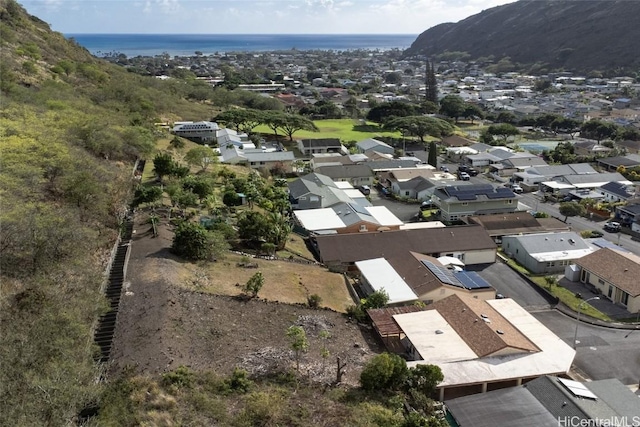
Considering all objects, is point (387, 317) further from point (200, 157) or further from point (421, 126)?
point (421, 126)

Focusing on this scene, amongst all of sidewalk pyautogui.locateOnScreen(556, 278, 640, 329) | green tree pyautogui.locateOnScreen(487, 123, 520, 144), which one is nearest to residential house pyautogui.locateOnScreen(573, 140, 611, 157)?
green tree pyautogui.locateOnScreen(487, 123, 520, 144)

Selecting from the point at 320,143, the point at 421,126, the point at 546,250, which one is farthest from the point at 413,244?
the point at 421,126

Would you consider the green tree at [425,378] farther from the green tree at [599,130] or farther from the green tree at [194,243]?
the green tree at [599,130]

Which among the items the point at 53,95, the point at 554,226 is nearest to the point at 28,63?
the point at 53,95

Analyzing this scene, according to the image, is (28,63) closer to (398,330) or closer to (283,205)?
(283,205)

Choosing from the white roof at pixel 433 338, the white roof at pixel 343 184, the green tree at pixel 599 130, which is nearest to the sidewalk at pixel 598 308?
the white roof at pixel 433 338
